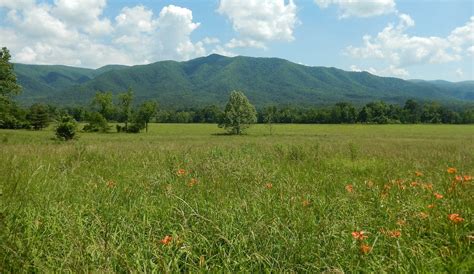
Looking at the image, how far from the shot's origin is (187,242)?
2.67m

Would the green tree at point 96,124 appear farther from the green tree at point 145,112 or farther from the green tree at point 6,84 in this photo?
the green tree at point 6,84

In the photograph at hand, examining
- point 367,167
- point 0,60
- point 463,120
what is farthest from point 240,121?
point 463,120

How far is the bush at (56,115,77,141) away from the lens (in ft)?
137

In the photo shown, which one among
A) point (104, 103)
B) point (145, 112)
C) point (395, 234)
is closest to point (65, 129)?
point (145, 112)

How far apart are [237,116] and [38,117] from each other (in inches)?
2091

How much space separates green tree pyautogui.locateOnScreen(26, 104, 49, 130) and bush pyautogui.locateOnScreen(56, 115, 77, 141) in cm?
4884

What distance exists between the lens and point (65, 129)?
138 ft

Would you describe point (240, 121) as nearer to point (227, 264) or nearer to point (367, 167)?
point (367, 167)

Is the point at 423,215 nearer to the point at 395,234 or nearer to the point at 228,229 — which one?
the point at 395,234

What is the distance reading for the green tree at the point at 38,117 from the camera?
84125mm

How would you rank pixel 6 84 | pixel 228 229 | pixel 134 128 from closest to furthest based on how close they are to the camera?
pixel 228 229
pixel 6 84
pixel 134 128

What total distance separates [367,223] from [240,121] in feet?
227

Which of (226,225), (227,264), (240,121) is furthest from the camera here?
(240,121)

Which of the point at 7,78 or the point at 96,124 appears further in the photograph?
the point at 96,124
